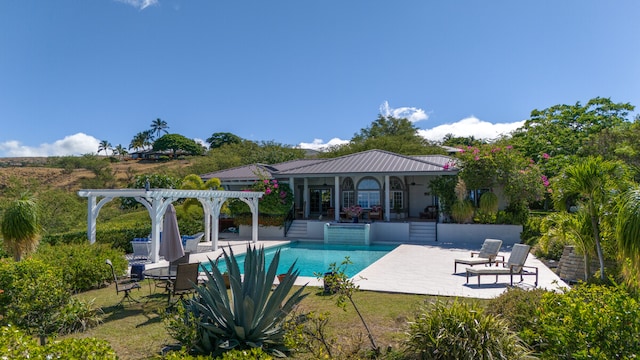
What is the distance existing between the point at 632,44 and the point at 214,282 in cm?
2021

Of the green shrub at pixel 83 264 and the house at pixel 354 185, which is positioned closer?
the green shrub at pixel 83 264

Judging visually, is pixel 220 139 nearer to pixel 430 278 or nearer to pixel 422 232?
pixel 422 232

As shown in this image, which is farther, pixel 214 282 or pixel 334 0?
pixel 334 0

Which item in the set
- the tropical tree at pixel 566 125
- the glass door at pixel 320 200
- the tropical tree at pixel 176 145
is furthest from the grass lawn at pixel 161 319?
the tropical tree at pixel 176 145

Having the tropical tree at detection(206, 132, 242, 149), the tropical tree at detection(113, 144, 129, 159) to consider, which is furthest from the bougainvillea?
A: the tropical tree at detection(113, 144, 129, 159)

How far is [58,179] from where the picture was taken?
5531cm

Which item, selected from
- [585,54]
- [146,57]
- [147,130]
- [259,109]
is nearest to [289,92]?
[259,109]

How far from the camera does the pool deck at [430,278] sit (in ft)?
33.4

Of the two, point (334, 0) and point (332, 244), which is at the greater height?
point (334, 0)

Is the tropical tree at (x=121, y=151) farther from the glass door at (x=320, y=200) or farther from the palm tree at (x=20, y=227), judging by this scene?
the palm tree at (x=20, y=227)

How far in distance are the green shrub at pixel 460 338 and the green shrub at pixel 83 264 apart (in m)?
9.11

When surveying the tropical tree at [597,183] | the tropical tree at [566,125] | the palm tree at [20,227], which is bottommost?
the palm tree at [20,227]

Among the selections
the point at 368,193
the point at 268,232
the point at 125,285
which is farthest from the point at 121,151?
the point at 125,285

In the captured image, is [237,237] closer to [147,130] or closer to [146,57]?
[146,57]
